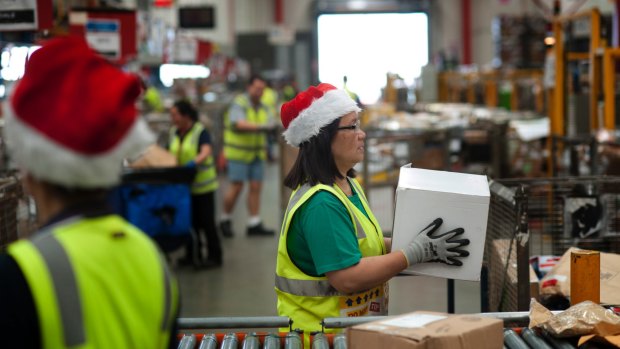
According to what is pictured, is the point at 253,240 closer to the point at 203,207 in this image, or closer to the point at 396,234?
the point at 203,207

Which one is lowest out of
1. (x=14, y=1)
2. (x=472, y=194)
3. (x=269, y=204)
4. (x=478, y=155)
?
(x=269, y=204)

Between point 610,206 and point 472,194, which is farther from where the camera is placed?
point 610,206

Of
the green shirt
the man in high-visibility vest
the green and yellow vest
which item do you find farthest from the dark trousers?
the green and yellow vest

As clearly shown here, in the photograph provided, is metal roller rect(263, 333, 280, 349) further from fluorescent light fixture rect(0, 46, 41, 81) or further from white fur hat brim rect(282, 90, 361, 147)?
fluorescent light fixture rect(0, 46, 41, 81)

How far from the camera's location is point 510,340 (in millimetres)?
2814

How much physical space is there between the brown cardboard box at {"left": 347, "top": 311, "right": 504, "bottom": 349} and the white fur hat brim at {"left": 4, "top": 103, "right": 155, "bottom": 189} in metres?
0.82

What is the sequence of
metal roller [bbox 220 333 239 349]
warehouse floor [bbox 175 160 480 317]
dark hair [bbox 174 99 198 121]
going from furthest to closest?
dark hair [bbox 174 99 198 121], warehouse floor [bbox 175 160 480 317], metal roller [bbox 220 333 239 349]

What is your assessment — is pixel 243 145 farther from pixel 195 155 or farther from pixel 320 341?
pixel 320 341

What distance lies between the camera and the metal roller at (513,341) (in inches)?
109

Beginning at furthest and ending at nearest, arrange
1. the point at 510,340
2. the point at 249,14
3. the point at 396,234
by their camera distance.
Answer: the point at 249,14
the point at 396,234
the point at 510,340

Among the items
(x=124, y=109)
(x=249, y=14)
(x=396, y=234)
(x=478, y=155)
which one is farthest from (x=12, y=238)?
(x=249, y=14)

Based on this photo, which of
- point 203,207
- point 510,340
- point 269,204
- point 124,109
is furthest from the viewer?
point 269,204

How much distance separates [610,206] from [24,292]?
3937 mm

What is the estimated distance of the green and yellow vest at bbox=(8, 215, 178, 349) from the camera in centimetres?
167
